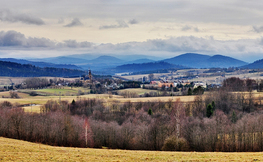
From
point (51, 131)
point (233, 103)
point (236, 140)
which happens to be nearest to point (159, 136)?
point (236, 140)

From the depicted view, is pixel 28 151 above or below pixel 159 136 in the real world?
above

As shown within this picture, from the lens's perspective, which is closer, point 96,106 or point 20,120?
point 20,120

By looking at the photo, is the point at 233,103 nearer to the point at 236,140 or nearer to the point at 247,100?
the point at 247,100

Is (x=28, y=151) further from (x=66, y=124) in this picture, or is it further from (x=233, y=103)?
(x=233, y=103)

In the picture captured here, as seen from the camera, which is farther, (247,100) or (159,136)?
(247,100)

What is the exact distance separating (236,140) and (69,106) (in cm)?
6890

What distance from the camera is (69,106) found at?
104625 mm

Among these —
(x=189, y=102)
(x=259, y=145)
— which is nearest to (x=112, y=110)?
(x=189, y=102)

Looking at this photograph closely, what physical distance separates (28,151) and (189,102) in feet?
255

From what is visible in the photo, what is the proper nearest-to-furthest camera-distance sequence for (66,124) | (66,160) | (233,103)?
(66,160) < (66,124) < (233,103)

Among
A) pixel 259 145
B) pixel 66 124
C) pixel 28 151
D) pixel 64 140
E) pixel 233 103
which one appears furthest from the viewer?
pixel 233 103

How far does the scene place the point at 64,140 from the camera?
53.8m

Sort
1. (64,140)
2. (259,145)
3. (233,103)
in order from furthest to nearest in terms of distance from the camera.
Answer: (233,103), (64,140), (259,145)

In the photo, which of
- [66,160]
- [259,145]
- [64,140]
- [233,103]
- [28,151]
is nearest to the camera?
[66,160]
